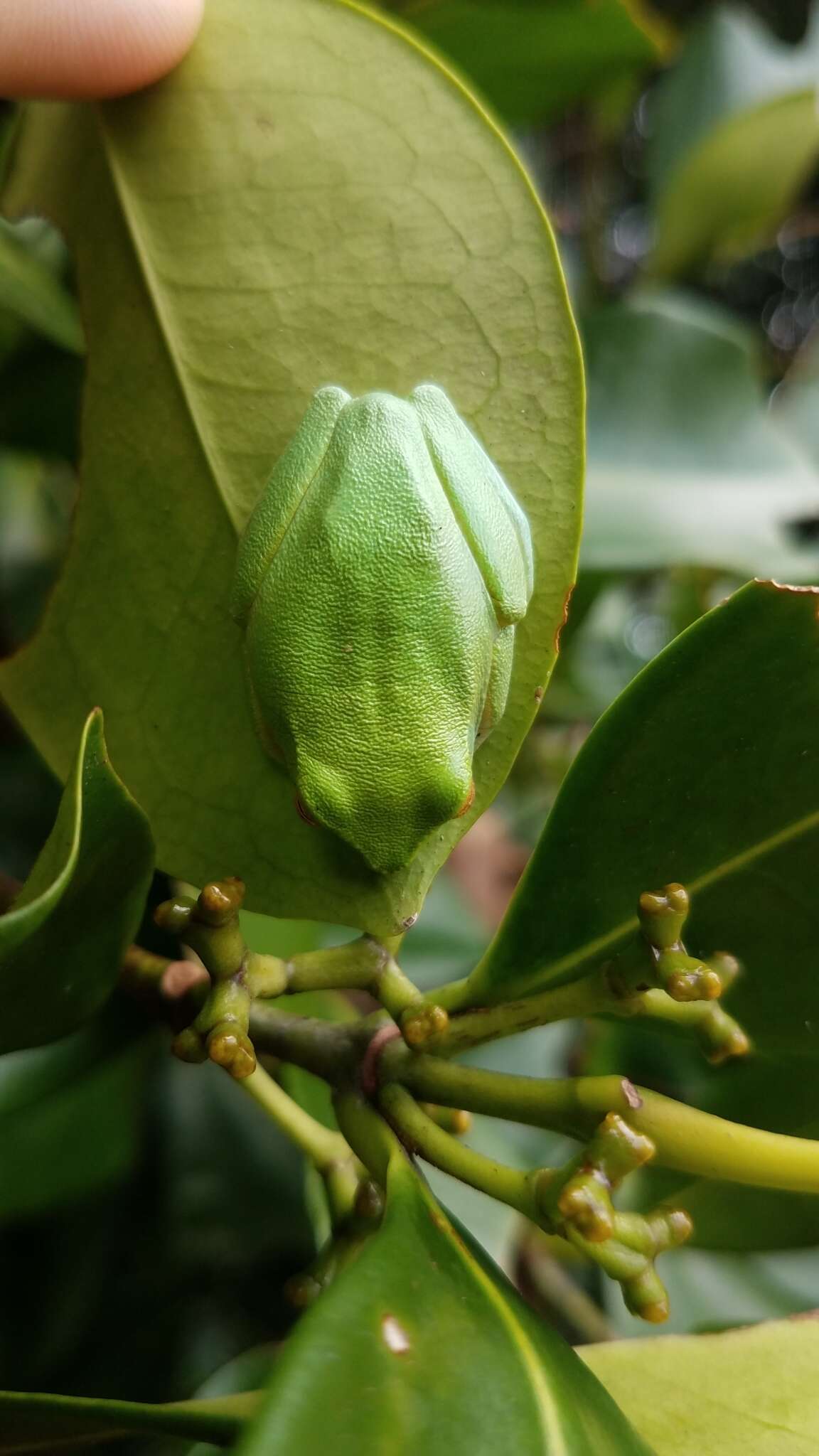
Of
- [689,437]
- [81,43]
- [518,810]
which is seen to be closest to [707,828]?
[81,43]

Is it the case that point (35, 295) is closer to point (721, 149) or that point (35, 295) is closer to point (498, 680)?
point (498, 680)

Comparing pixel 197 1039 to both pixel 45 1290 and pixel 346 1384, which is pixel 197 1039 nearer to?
pixel 346 1384

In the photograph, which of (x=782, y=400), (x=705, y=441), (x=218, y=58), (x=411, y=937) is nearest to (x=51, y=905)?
(x=218, y=58)

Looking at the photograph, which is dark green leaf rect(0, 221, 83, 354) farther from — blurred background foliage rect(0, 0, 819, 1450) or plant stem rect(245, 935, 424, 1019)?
plant stem rect(245, 935, 424, 1019)

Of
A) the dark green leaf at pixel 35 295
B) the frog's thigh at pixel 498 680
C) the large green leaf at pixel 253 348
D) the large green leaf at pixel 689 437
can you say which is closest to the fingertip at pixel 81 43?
the large green leaf at pixel 253 348

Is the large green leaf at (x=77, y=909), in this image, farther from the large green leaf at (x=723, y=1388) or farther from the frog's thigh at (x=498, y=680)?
the large green leaf at (x=723, y=1388)

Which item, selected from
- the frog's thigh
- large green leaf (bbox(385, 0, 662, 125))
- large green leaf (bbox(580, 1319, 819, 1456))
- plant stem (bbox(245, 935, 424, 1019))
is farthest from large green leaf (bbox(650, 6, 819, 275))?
large green leaf (bbox(580, 1319, 819, 1456))

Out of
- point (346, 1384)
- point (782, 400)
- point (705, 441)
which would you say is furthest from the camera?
point (782, 400)
